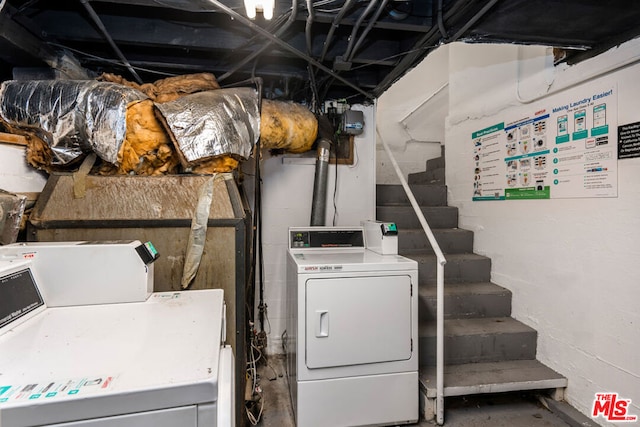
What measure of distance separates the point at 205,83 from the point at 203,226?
104cm

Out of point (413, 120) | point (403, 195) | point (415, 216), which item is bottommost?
point (415, 216)

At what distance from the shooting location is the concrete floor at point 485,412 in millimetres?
1982

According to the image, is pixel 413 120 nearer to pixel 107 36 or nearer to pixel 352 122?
pixel 352 122

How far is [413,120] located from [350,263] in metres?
2.99

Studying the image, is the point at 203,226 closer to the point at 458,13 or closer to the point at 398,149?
the point at 458,13

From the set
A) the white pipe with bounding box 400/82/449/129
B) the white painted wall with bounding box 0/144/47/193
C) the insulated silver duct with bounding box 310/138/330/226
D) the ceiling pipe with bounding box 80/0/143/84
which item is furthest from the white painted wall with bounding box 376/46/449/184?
the white painted wall with bounding box 0/144/47/193

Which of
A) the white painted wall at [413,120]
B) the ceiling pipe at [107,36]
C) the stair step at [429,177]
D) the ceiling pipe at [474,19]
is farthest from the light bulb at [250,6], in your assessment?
the white painted wall at [413,120]

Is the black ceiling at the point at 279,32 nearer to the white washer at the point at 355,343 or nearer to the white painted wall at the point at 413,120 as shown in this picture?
the white washer at the point at 355,343

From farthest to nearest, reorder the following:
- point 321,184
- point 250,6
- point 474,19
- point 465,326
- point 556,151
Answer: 1. point 321,184
2. point 465,326
3. point 556,151
4. point 474,19
5. point 250,6

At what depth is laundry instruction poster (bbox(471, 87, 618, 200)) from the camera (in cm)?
181

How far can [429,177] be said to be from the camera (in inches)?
149

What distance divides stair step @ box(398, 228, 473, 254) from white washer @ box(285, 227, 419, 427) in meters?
0.99

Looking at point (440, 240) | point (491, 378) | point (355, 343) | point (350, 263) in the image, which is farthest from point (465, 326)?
point (350, 263)

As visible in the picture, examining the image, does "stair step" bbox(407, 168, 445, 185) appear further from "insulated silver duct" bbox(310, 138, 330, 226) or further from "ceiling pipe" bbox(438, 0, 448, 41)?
"ceiling pipe" bbox(438, 0, 448, 41)
